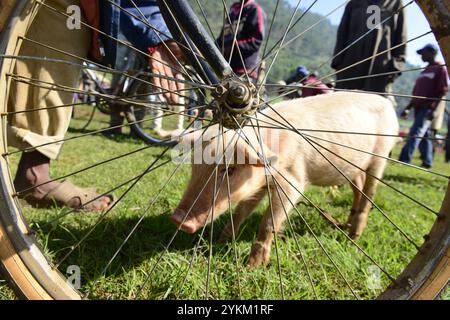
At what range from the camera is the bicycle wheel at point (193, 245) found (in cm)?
145

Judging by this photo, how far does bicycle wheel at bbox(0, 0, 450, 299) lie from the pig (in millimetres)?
102

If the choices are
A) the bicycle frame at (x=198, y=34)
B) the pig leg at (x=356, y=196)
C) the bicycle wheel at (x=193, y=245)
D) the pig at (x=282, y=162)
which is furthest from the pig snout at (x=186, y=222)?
the pig leg at (x=356, y=196)

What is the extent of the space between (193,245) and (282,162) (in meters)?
0.80

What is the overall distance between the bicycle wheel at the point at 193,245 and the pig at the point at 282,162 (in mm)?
102

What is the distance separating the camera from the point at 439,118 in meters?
8.38

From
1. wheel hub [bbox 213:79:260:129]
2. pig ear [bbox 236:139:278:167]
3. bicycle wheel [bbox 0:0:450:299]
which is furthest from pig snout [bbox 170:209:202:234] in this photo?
wheel hub [bbox 213:79:260:129]

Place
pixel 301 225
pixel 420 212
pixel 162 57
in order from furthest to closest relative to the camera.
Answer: pixel 420 212
pixel 301 225
pixel 162 57

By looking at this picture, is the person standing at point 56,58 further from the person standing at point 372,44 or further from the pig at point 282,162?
the person standing at point 372,44

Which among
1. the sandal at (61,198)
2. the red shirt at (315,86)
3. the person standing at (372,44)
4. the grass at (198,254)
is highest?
the person standing at (372,44)

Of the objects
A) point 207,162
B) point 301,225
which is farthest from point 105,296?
point 301,225

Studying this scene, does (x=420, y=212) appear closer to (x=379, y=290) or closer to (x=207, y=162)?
(x=379, y=290)

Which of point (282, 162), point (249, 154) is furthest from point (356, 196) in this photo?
point (249, 154)
